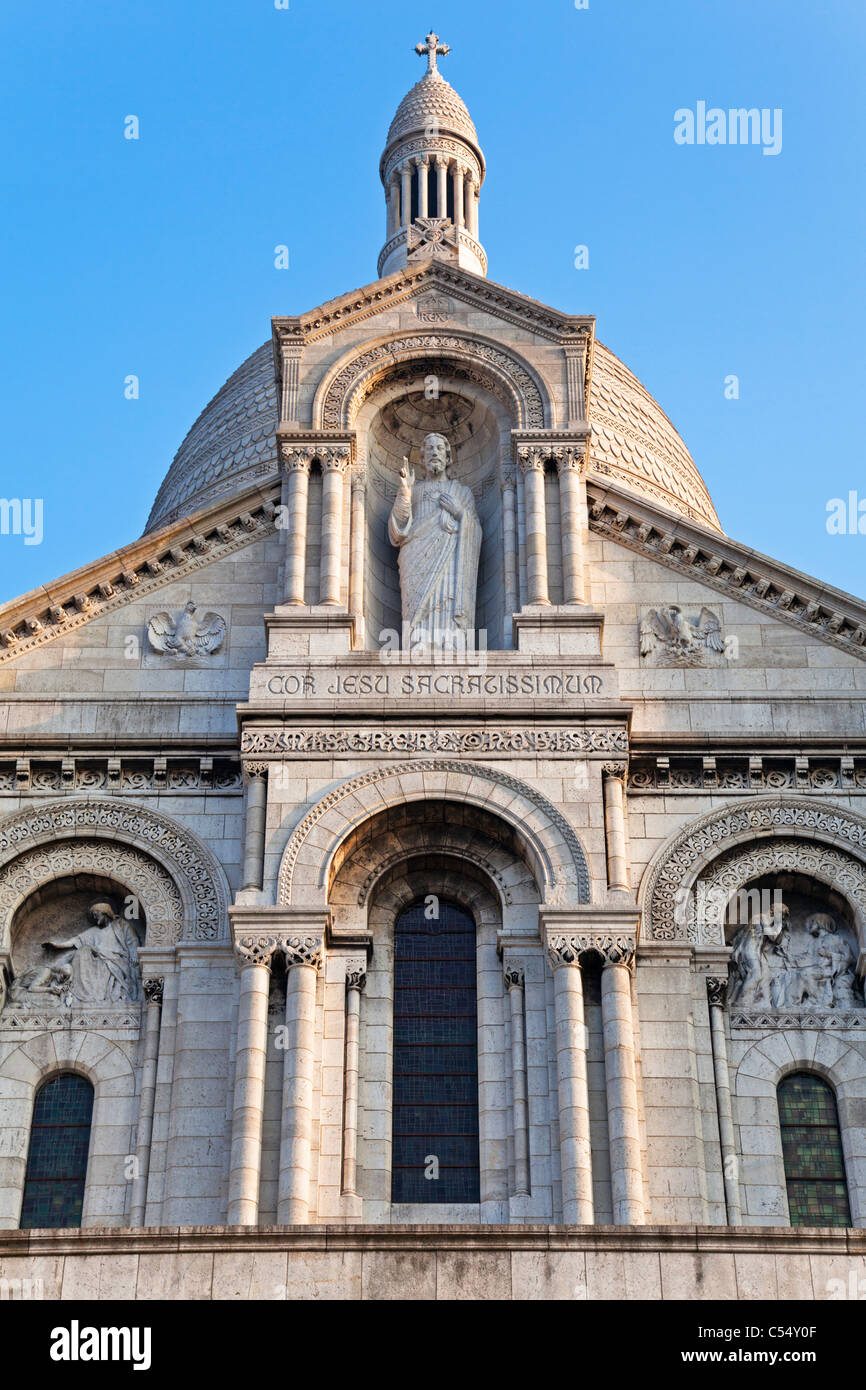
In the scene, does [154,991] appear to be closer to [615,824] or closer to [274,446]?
[615,824]

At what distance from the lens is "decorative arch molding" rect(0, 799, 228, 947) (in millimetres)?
28734

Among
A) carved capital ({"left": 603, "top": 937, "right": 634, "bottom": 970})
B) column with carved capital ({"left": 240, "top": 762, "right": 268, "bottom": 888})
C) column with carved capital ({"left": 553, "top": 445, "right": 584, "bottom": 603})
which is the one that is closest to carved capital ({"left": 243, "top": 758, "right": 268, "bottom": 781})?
column with carved capital ({"left": 240, "top": 762, "right": 268, "bottom": 888})

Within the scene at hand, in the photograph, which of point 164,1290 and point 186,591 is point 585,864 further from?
point 164,1290

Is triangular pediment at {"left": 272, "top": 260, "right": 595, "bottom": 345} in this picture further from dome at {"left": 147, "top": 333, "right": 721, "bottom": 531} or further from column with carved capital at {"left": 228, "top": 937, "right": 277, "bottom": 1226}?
dome at {"left": 147, "top": 333, "right": 721, "bottom": 531}

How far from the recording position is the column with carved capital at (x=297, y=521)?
30766 millimetres

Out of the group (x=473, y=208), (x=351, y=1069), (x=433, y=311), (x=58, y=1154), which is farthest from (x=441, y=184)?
(x=58, y=1154)

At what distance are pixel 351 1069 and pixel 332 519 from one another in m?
8.30

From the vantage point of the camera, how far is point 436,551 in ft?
103

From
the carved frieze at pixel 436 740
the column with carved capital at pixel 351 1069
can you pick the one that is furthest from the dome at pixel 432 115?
the column with carved capital at pixel 351 1069

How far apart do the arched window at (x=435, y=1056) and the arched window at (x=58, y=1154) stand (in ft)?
12.6

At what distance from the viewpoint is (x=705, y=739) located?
29688 millimetres

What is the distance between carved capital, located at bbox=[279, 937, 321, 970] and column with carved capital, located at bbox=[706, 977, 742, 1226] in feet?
16.3
